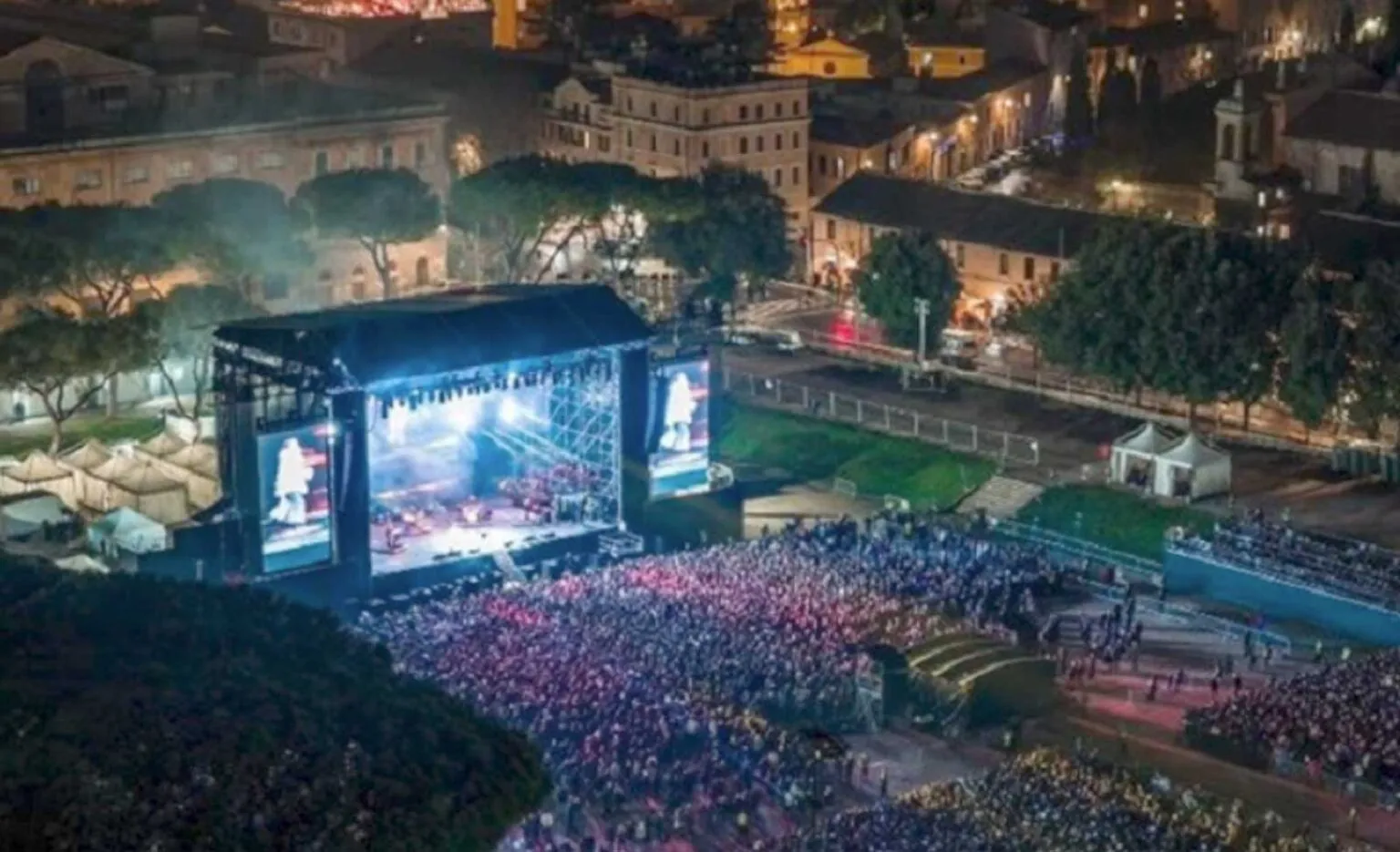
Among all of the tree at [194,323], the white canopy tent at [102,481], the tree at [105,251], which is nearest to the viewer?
the white canopy tent at [102,481]

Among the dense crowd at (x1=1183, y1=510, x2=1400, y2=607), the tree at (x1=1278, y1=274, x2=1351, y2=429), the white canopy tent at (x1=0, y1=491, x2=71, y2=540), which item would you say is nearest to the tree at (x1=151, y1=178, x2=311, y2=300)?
the white canopy tent at (x1=0, y1=491, x2=71, y2=540)

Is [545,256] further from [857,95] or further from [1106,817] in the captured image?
[1106,817]

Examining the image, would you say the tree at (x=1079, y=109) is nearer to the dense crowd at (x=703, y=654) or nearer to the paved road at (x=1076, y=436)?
the paved road at (x=1076, y=436)

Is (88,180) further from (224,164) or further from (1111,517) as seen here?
(1111,517)

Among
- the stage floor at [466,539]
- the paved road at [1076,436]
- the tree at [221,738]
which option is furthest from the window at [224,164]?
the tree at [221,738]

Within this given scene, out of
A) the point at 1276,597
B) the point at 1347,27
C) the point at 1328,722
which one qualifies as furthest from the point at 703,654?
the point at 1347,27

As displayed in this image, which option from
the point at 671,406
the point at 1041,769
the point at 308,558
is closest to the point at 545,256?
the point at 671,406
